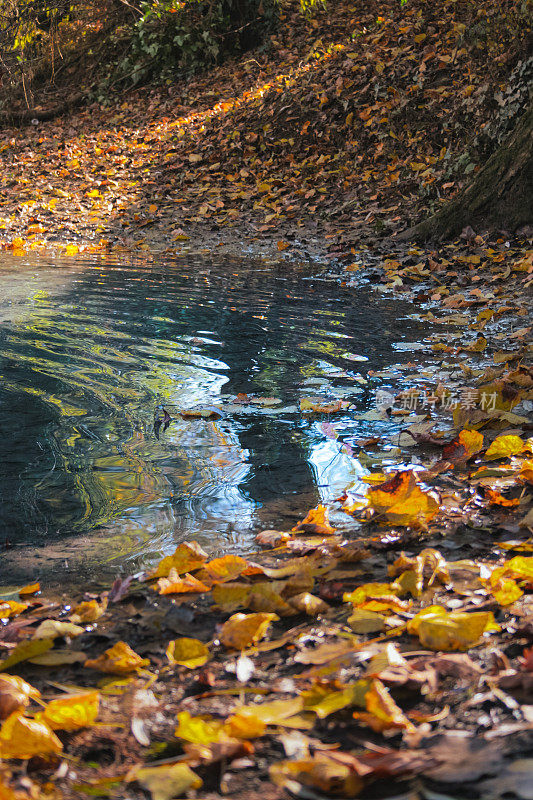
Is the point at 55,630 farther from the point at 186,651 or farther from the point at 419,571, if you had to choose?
the point at 419,571

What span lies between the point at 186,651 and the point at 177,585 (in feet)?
0.94

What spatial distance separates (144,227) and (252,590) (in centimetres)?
697

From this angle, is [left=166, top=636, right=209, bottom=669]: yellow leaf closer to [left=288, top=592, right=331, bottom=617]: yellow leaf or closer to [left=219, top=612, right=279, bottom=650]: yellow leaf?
[left=219, top=612, right=279, bottom=650]: yellow leaf

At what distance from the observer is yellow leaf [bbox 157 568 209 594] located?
5.80 ft

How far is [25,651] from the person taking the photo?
1.50 meters

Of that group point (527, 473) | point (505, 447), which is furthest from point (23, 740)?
point (505, 447)

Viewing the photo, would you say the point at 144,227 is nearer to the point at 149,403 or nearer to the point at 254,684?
the point at 149,403

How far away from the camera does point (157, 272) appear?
617 cm

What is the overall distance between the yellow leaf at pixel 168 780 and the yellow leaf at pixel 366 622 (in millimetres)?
511

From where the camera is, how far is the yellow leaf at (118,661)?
1.46m

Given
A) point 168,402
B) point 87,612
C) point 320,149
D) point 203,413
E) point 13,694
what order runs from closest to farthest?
point 13,694 < point 87,612 < point 203,413 < point 168,402 < point 320,149

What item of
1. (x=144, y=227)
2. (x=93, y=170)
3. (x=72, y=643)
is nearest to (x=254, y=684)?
(x=72, y=643)

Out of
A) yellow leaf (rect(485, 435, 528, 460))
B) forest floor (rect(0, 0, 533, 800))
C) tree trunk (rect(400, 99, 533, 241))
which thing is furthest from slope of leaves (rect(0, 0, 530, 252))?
yellow leaf (rect(485, 435, 528, 460))

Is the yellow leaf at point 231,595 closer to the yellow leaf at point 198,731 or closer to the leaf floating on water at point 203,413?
the yellow leaf at point 198,731
